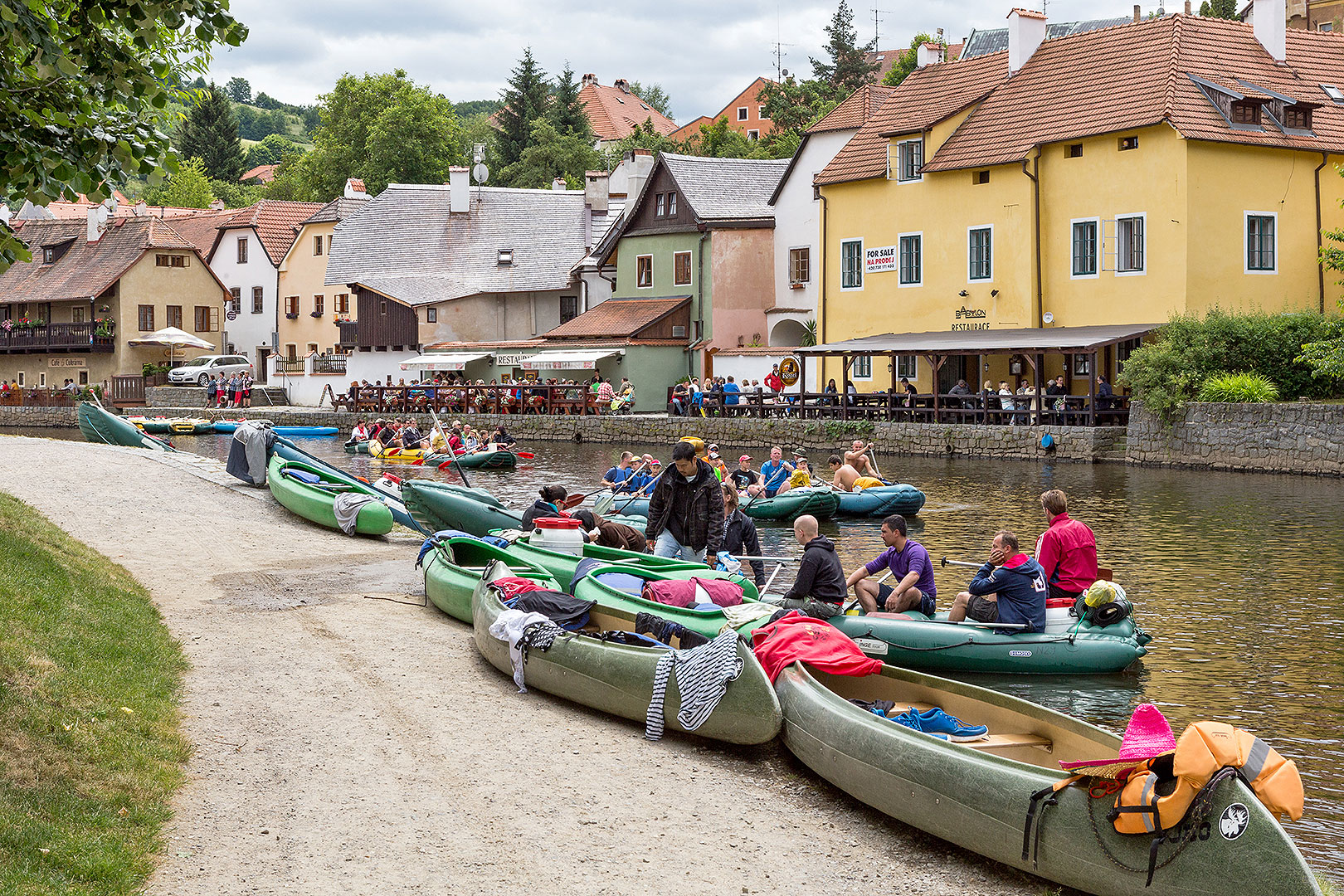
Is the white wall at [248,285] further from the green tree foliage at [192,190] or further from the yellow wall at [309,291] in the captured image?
the green tree foliage at [192,190]

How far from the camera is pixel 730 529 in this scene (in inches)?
598

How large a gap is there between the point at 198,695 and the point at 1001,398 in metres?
30.0

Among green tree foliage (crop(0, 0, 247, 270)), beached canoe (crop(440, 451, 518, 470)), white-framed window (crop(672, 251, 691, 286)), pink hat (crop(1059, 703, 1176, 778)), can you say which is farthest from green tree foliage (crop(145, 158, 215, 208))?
pink hat (crop(1059, 703, 1176, 778))

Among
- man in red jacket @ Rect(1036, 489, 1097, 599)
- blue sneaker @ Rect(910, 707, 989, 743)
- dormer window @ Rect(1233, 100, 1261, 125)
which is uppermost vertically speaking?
dormer window @ Rect(1233, 100, 1261, 125)

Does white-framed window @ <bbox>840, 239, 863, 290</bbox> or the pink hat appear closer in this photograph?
the pink hat

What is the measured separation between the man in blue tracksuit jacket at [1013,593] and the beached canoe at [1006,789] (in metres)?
2.93

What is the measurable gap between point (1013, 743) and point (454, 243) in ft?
195

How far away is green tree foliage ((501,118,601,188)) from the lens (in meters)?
80.8

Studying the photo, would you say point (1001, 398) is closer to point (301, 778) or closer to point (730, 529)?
point (730, 529)

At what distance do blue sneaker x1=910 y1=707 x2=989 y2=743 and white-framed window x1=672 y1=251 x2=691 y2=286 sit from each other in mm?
45500

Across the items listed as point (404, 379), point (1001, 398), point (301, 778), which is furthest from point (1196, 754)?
point (404, 379)

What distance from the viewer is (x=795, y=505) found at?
2361cm

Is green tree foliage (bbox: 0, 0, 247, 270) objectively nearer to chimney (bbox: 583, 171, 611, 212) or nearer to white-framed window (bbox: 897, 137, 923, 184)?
white-framed window (bbox: 897, 137, 923, 184)

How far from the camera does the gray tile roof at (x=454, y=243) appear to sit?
63.8 meters
